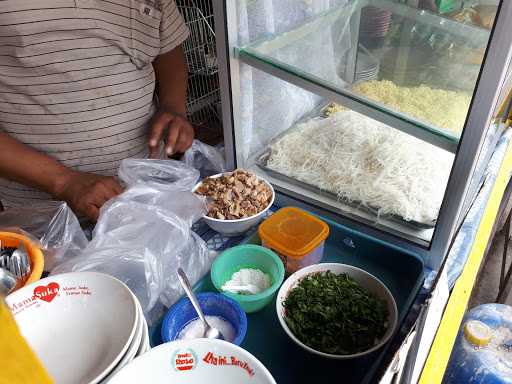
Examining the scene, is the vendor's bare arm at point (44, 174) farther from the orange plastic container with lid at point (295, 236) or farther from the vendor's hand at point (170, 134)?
the orange plastic container with lid at point (295, 236)

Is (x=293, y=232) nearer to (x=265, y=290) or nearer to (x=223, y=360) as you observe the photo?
(x=265, y=290)

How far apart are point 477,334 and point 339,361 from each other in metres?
0.66

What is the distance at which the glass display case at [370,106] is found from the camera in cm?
85

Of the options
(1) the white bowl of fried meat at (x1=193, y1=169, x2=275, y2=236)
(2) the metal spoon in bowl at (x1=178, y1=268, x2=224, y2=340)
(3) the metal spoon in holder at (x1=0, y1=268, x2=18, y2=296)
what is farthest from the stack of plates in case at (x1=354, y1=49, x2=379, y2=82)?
(3) the metal spoon in holder at (x1=0, y1=268, x2=18, y2=296)

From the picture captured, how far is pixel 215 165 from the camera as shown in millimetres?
1262

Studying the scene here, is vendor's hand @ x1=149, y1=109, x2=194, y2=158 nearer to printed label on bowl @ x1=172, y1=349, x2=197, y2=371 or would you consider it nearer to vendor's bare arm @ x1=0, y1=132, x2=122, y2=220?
vendor's bare arm @ x1=0, y1=132, x2=122, y2=220

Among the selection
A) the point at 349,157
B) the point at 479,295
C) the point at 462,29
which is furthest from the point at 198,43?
the point at 479,295

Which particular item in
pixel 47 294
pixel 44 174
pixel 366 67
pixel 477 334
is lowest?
pixel 477 334

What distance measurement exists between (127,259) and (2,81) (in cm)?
68

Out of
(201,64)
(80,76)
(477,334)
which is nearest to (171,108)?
(80,76)

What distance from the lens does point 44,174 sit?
1092mm

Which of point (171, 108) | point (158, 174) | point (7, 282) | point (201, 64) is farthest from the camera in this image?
point (201, 64)

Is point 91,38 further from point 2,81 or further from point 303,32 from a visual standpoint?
point 303,32

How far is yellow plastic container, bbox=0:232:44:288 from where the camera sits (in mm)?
721
